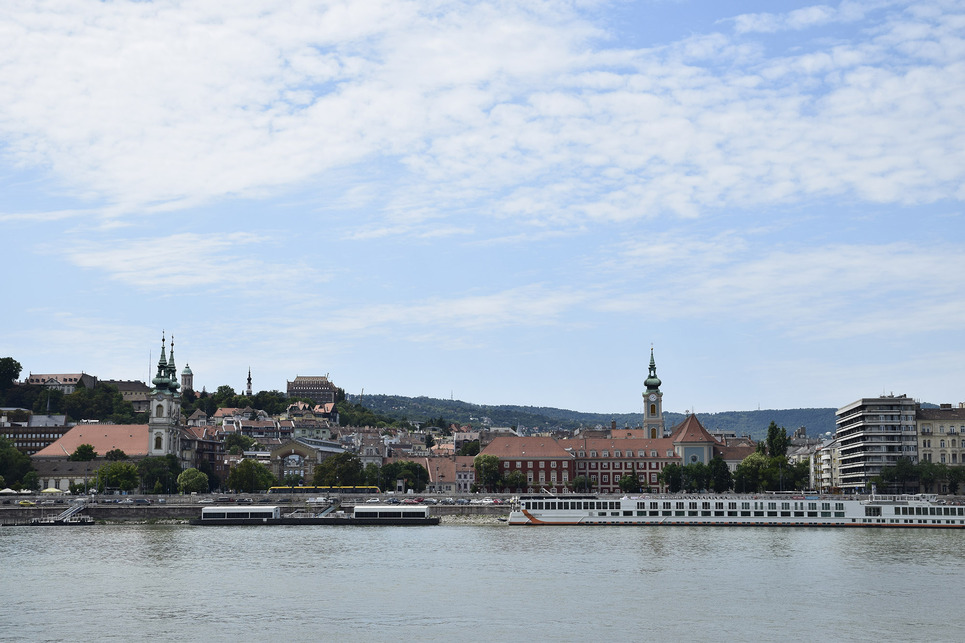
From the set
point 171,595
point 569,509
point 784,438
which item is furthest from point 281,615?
point 784,438

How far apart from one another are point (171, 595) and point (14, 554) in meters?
29.9

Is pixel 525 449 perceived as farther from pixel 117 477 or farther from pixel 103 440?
pixel 103 440

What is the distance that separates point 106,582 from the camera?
58031mm

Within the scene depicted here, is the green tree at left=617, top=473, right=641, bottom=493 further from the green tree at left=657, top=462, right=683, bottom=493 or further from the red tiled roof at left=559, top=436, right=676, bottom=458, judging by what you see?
the red tiled roof at left=559, top=436, right=676, bottom=458

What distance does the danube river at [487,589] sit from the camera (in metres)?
43.1

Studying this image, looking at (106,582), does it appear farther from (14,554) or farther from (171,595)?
(14,554)

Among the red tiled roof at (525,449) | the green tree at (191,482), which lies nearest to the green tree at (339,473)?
the green tree at (191,482)

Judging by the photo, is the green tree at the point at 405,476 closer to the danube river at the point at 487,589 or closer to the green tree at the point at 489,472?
the green tree at the point at 489,472

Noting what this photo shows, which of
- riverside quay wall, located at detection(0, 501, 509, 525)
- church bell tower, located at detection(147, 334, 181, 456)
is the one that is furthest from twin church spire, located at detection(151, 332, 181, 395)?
riverside quay wall, located at detection(0, 501, 509, 525)

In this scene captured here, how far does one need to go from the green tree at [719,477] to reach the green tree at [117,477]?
79747mm

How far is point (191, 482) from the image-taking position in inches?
6147

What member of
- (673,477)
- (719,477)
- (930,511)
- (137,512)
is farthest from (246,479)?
(930,511)

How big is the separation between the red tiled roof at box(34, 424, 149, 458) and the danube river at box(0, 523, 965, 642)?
90352 millimetres

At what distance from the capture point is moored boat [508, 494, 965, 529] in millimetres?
108125
